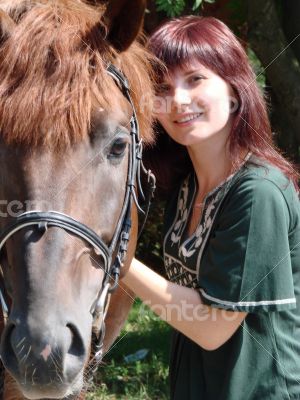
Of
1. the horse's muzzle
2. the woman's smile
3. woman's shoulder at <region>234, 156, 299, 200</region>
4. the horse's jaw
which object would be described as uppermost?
the woman's smile

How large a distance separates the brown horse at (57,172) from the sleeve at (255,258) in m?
0.37

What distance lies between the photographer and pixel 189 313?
2.38 meters

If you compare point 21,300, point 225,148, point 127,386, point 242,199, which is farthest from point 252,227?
point 127,386

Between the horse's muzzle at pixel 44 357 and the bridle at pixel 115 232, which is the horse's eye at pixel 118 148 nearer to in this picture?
the bridle at pixel 115 232

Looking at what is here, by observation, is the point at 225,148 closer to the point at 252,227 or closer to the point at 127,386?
the point at 252,227

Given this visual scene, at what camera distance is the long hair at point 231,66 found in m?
2.51

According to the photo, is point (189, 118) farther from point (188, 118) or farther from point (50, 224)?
point (50, 224)

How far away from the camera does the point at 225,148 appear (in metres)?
2.56

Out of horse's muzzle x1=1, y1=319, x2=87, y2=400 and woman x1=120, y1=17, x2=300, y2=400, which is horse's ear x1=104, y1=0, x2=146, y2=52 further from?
horse's muzzle x1=1, y1=319, x2=87, y2=400

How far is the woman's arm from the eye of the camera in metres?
2.35

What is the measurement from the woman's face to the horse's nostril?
2.81ft

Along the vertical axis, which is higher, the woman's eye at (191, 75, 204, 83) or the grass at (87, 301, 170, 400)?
the woman's eye at (191, 75, 204, 83)

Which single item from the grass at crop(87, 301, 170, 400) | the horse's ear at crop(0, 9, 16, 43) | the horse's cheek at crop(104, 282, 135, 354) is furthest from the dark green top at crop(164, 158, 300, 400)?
the grass at crop(87, 301, 170, 400)

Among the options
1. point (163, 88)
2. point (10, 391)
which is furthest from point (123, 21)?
point (10, 391)
